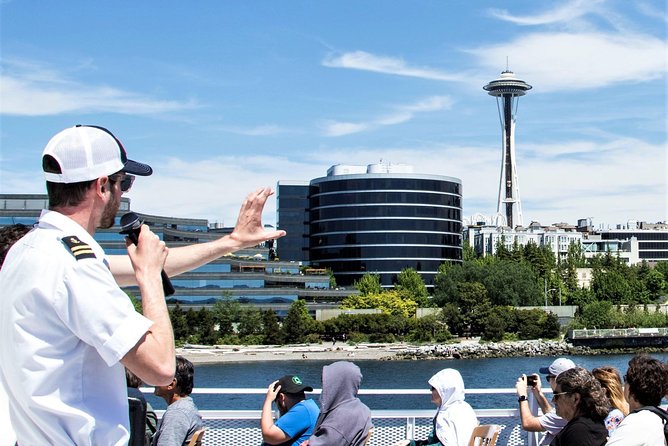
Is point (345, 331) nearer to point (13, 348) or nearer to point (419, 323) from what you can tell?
point (419, 323)

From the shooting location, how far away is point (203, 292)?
87.7m

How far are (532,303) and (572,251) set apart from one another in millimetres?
34512

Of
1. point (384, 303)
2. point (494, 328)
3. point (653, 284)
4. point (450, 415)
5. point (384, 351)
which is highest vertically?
point (450, 415)

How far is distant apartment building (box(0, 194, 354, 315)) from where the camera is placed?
8275cm

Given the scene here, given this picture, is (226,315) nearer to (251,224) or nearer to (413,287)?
(413,287)

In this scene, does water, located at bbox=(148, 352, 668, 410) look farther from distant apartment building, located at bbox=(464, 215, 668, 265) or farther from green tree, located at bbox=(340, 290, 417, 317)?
distant apartment building, located at bbox=(464, 215, 668, 265)

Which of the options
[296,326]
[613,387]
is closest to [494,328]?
[296,326]

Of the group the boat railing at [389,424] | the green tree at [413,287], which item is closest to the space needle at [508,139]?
the green tree at [413,287]

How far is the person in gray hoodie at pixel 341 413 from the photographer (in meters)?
5.29

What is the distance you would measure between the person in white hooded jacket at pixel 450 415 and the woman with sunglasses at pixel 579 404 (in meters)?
0.88

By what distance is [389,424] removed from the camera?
312 inches

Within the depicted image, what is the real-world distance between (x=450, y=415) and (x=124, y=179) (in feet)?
13.9

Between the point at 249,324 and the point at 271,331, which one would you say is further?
the point at 249,324

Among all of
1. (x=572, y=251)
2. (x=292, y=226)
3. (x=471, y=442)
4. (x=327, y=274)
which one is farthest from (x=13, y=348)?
(x=572, y=251)
